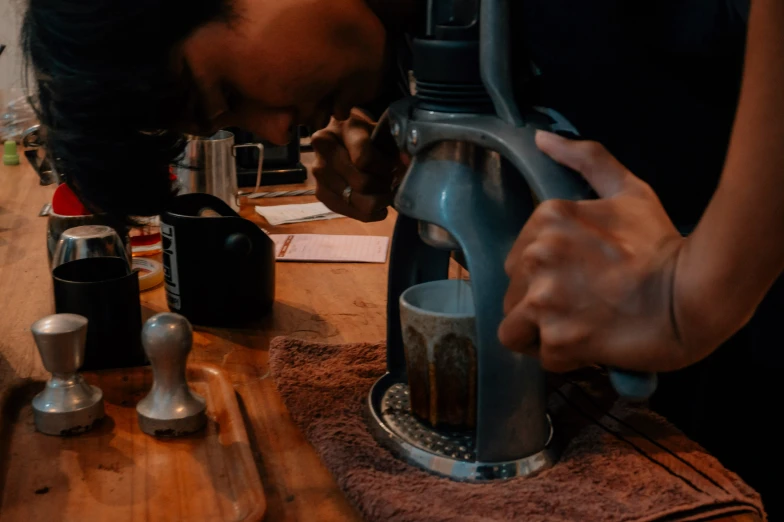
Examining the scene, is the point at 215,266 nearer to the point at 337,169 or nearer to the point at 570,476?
the point at 337,169

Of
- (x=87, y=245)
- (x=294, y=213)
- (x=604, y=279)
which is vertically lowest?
(x=294, y=213)

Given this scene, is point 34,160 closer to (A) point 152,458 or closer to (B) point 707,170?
(A) point 152,458

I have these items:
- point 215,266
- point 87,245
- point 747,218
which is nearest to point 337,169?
point 215,266

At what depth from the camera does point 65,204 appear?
1.04m

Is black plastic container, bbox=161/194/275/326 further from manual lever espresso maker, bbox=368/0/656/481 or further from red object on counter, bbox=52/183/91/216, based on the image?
manual lever espresso maker, bbox=368/0/656/481

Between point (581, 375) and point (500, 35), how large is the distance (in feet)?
1.30

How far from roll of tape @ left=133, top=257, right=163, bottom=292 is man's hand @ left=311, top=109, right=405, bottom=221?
0.25 meters

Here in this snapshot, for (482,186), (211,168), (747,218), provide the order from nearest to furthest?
(747,218)
(482,186)
(211,168)

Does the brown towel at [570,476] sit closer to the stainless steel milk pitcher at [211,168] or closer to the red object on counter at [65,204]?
the red object on counter at [65,204]

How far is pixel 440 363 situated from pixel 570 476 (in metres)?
0.13

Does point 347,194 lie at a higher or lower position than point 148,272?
higher

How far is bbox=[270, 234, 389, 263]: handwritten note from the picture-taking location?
1.18m

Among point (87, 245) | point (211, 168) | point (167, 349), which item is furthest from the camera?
point (211, 168)

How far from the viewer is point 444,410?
69cm
